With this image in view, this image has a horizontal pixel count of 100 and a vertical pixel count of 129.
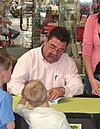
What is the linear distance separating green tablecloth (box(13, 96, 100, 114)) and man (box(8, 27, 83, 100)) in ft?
0.67

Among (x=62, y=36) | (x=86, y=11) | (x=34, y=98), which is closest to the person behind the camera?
(x=34, y=98)

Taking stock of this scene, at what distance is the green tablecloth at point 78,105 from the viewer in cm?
227

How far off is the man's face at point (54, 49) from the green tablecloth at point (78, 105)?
0.43 m

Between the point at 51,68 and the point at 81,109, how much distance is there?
78 cm

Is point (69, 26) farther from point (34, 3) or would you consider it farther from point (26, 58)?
point (26, 58)

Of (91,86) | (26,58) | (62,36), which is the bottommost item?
(91,86)

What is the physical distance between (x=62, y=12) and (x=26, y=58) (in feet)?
7.44

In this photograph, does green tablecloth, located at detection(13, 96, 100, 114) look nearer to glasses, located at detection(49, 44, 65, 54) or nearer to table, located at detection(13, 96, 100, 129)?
table, located at detection(13, 96, 100, 129)

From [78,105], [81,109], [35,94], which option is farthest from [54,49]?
[35,94]

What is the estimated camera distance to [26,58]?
2.98m

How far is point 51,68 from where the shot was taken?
119 inches

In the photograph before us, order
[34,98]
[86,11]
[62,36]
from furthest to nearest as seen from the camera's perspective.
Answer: [86,11], [62,36], [34,98]

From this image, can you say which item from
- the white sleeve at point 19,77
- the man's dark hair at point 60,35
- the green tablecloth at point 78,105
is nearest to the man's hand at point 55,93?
the green tablecloth at point 78,105

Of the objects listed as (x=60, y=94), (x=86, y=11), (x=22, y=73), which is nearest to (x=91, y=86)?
(x=60, y=94)
